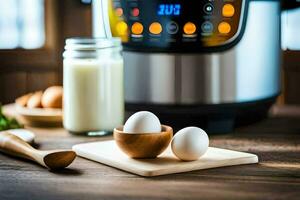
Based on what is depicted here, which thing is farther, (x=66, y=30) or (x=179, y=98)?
(x=66, y=30)

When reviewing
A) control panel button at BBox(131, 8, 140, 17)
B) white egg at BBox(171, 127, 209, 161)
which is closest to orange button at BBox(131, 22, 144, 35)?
control panel button at BBox(131, 8, 140, 17)

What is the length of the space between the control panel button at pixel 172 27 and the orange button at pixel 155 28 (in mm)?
18

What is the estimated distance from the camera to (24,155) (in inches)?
39.6

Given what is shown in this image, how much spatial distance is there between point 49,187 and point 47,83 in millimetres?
1407

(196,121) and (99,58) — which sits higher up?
(99,58)

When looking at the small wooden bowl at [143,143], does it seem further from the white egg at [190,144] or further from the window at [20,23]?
the window at [20,23]

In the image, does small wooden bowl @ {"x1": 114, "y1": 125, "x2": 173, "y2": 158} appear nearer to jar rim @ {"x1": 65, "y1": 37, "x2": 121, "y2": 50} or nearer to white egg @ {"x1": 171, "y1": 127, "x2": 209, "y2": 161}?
white egg @ {"x1": 171, "y1": 127, "x2": 209, "y2": 161}

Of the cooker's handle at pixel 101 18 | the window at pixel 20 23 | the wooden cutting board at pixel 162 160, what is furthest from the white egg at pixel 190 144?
the window at pixel 20 23

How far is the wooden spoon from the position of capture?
93cm

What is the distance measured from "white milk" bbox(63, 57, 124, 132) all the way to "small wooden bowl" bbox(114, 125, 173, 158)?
0.28 metres

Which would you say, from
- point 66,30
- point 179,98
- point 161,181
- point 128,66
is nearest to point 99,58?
point 128,66

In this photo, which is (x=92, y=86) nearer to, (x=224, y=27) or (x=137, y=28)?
(x=137, y=28)

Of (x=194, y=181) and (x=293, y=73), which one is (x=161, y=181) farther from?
(x=293, y=73)

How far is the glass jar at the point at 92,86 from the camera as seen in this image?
48.9 inches
